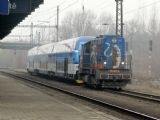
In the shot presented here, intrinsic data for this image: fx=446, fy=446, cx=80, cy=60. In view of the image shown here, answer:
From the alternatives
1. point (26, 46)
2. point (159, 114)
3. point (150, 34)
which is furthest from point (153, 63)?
point (159, 114)

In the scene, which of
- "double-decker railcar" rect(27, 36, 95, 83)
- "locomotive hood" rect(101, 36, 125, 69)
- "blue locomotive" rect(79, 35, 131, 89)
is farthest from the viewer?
"double-decker railcar" rect(27, 36, 95, 83)

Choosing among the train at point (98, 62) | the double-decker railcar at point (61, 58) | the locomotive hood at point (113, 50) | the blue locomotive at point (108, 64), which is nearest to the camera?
the blue locomotive at point (108, 64)

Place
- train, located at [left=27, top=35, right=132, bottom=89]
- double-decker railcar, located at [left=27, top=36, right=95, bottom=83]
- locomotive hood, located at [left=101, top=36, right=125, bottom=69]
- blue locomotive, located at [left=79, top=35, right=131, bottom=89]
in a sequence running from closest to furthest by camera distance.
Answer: blue locomotive, located at [left=79, top=35, right=131, bottom=89] < train, located at [left=27, top=35, right=132, bottom=89] < locomotive hood, located at [left=101, top=36, right=125, bottom=69] < double-decker railcar, located at [left=27, top=36, right=95, bottom=83]

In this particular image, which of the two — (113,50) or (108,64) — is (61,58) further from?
(108,64)

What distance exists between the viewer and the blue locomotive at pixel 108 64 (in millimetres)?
28203

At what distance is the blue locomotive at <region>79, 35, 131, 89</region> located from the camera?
28203 mm

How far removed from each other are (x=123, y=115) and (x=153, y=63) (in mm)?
70623

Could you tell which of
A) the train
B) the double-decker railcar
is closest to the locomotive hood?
the train

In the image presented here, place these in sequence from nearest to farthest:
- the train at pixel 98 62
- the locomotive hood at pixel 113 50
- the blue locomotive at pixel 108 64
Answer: the blue locomotive at pixel 108 64, the train at pixel 98 62, the locomotive hood at pixel 113 50

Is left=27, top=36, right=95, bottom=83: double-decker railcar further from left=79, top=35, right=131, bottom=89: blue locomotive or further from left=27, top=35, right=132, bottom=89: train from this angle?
left=79, top=35, right=131, bottom=89: blue locomotive

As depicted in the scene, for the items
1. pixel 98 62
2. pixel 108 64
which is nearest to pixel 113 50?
pixel 108 64

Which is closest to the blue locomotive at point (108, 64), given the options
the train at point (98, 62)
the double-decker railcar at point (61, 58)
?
the train at point (98, 62)

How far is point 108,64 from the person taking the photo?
28906 millimetres

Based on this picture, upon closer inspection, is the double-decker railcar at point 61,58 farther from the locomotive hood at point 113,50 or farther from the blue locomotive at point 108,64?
the locomotive hood at point 113,50
